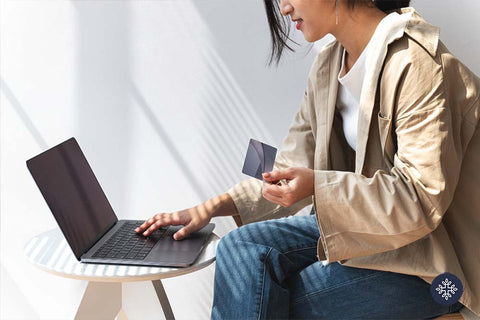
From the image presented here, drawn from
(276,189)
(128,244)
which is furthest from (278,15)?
(128,244)

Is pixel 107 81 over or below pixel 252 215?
over

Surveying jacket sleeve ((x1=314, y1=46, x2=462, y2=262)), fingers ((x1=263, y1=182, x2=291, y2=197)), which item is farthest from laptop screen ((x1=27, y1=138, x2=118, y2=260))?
jacket sleeve ((x1=314, y1=46, x2=462, y2=262))

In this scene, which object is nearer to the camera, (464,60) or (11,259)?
(464,60)

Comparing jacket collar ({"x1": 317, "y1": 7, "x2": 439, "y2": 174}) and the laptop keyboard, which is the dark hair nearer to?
jacket collar ({"x1": 317, "y1": 7, "x2": 439, "y2": 174})

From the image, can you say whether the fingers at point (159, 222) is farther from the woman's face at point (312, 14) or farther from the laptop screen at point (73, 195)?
the woman's face at point (312, 14)

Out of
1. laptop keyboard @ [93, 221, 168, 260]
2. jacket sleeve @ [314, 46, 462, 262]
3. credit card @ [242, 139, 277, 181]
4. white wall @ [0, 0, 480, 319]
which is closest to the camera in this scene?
jacket sleeve @ [314, 46, 462, 262]

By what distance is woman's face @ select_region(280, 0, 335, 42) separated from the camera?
1.32m

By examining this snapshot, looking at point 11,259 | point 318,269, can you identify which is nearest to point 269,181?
point 318,269

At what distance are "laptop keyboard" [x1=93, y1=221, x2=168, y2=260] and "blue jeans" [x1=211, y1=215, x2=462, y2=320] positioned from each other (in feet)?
0.65

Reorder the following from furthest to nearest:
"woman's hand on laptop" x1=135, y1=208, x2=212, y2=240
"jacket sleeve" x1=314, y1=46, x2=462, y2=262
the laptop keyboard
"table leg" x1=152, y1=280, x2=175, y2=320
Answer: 1. "table leg" x1=152, y1=280, x2=175, y2=320
2. "woman's hand on laptop" x1=135, y1=208, x2=212, y2=240
3. the laptop keyboard
4. "jacket sleeve" x1=314, y1=46, x2=462, y2=262

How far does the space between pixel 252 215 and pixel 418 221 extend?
498 mm

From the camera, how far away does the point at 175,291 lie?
202 cm

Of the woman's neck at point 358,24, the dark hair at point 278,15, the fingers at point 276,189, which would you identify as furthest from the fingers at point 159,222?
the woman's neck at point 358,24

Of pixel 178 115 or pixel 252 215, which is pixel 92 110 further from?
pixel 252 215
